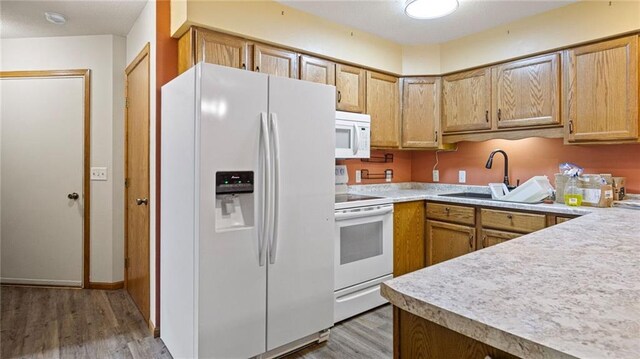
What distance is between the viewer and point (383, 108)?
10.9 ft

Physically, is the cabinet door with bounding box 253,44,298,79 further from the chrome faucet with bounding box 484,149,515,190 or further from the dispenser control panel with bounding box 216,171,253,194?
the chrome faucet with bounding box 484,149,515,190

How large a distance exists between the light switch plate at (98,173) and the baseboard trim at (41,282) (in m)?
0.99

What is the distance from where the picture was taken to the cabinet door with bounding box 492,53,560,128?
2.68m

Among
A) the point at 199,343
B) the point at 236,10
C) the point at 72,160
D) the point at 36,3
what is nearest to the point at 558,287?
the point at 199,343

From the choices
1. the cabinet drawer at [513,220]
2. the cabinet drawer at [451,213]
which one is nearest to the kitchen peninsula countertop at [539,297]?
the cabinet drawer at [513,220]

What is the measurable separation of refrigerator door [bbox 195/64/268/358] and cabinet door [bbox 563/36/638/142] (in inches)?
90.3

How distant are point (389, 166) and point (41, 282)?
359 cm

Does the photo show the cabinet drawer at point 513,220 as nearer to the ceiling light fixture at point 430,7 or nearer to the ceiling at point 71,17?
the ceiling light fixture at point 430,7

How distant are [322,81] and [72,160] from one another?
2.45 metres

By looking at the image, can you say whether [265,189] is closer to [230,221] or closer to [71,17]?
[230,221]

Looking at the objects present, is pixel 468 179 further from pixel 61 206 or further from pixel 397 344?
pixel 61 206

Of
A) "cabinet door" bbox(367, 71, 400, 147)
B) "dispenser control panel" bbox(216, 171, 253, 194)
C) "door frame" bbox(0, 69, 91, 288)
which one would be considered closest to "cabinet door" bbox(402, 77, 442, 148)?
"cabinet door" bbox(367, 71, 400, 147)

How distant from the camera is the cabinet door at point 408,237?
2.92 m

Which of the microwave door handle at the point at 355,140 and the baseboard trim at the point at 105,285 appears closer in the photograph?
the microwave door handle at the point at 355,140
